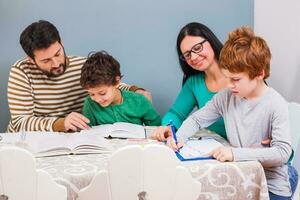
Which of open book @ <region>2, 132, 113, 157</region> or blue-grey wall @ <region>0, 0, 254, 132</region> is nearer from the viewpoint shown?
open book @ <region>2, 132, 113, 157</region>

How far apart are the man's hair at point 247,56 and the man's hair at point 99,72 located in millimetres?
505

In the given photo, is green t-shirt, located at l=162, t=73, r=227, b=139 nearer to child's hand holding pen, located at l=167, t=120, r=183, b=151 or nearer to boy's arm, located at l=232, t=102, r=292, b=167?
child's hand holding pen, located at l=167, t=120, r=183, b=151

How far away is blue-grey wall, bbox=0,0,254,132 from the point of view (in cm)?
235

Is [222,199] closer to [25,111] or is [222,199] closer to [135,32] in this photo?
[25,111]

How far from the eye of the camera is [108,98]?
173cm

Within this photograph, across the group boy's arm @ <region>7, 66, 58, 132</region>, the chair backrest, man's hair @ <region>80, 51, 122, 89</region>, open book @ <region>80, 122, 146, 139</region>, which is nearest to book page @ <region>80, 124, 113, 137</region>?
open book @ <region>80, 122, 146, 139</region>

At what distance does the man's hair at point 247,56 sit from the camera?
4.44 feet

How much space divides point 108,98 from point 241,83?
0.57 m

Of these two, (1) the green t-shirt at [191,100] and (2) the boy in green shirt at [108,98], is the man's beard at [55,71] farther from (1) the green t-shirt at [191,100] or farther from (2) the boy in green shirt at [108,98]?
(1) the green t-shirt at [191,100]

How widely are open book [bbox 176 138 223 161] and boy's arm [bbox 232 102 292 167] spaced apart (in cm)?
11

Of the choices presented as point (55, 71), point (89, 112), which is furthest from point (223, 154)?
point (55, 71)

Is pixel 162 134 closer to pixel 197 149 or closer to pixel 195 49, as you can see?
pixel 197 149

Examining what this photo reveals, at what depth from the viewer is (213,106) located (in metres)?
1.57

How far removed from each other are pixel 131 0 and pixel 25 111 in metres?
0.89
